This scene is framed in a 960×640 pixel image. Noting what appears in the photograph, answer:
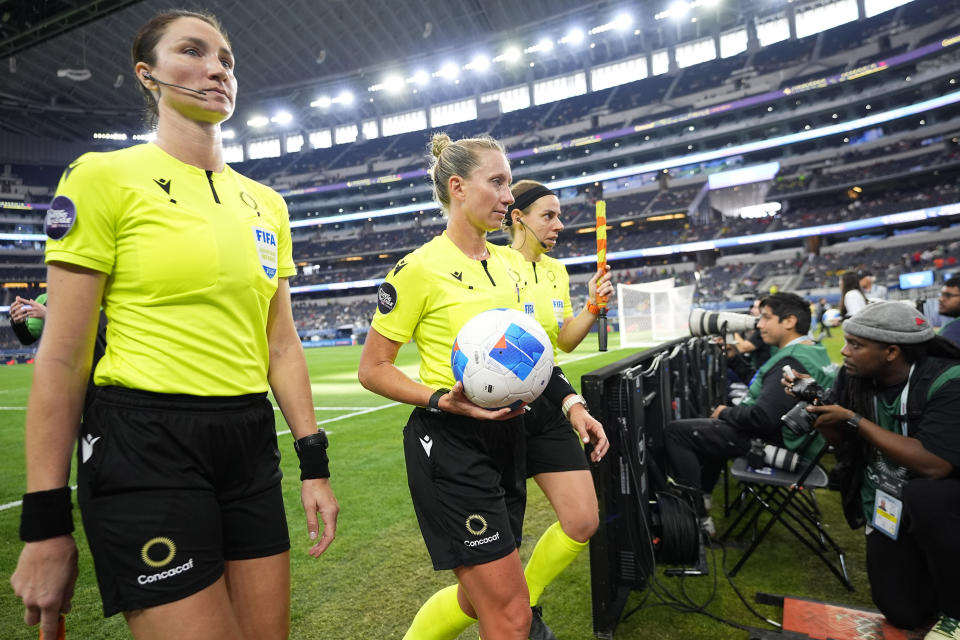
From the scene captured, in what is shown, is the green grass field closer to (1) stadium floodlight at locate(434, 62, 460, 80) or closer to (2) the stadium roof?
(2) the stadium roof

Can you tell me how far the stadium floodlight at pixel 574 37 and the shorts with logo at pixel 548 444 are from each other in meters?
57.2

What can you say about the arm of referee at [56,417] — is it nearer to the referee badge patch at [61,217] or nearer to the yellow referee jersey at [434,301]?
the referee badge patch at [61,217]

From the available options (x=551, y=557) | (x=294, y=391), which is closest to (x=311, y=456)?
(x=294, y=391)

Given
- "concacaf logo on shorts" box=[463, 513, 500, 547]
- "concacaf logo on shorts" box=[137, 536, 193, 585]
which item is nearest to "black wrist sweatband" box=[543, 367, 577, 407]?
"concacaf logo on shorts" box=[463, 513, 500, 547]

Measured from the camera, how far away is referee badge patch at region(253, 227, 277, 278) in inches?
68.5

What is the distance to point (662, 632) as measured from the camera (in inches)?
124

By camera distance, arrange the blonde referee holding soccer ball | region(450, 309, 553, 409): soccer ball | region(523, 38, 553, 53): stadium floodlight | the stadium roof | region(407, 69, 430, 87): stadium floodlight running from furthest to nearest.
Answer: region(407, 69, 430, 87): stadium floodlight < region(523, 38, 553, 53): stadium floodlight < the stadium roof < the blonde referee holding soccer ball < region(450, 309, 553, 409): soccer ball

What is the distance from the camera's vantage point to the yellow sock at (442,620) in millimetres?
2432

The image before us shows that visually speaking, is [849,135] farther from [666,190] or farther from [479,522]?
[479,522]

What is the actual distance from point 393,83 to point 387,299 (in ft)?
207

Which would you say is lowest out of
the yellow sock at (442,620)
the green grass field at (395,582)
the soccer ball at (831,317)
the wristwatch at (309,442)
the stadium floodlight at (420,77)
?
the green grass field at (395,582)

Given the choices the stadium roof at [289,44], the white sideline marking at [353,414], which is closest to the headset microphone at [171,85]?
the white sideline marking at [353,414]

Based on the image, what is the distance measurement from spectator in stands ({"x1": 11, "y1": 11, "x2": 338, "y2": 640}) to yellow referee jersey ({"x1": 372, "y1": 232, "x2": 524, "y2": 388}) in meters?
0.66

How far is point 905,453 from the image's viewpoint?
3.05m
